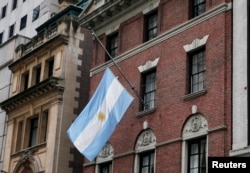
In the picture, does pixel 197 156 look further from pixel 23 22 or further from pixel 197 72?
pixel 23 22

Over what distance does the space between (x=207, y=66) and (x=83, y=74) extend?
1415 cm

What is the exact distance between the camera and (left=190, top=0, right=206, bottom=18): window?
25938 mm

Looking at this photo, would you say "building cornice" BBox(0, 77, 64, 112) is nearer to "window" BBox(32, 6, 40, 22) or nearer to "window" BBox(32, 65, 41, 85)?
"window" BBox(32, 65, 41, 85)

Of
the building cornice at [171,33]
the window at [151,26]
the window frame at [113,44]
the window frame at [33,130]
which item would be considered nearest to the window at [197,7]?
the building cornice at [171,33]

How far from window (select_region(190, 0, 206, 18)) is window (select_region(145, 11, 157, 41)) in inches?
107

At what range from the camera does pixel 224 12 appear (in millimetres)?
24297

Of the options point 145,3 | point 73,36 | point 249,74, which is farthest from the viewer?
point 73,36

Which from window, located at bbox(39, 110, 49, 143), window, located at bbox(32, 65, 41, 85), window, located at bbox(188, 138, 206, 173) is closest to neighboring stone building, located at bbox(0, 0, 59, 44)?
window, located at bbox(32, 65, 41, 85)

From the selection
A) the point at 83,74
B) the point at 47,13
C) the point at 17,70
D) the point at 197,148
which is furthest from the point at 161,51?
the point at 47,13

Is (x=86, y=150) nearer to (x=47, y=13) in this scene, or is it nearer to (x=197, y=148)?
(x=197, y=148)

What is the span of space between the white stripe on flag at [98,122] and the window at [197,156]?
3.89 meters

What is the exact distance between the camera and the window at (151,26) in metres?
28.8

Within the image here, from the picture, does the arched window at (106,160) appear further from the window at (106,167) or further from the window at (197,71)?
the window at (197,71)

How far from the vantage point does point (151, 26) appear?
2911cm
